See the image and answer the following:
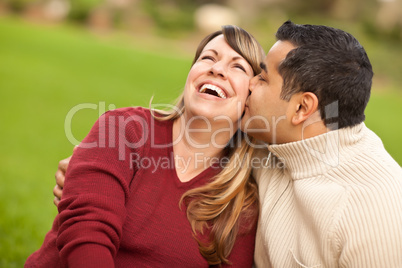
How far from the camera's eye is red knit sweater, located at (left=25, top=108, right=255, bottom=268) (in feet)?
5.64

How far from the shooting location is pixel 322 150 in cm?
193

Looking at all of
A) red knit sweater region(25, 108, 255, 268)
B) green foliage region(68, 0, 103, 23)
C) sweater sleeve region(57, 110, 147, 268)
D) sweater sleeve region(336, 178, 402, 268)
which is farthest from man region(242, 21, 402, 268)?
green foliage region(68, 0, 103, 23)

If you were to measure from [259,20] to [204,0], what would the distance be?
9.55 feet

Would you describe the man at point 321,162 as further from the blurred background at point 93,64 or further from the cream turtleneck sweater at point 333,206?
the blurred background at point 93,64

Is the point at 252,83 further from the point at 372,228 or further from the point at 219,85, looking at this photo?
the point at 372,228

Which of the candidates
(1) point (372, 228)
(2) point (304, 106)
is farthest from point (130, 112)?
(1) point (372, 228)

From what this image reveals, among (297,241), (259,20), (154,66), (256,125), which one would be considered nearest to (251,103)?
(256,125)

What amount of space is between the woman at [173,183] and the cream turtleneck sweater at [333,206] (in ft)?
0.64

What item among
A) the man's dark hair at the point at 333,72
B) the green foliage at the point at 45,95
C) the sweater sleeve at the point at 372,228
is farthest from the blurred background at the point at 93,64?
the sweater sleeve at the point at 372,228

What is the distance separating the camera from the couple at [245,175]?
172 centimetres

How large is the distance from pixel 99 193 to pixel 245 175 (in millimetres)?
770

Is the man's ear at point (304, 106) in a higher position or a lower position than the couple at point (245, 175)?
higher

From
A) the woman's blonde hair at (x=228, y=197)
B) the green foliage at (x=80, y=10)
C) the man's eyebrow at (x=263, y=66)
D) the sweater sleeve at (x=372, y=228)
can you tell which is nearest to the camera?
the sweater sleeve at (x=372, y=228)

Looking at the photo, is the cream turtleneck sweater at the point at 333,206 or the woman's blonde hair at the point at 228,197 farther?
the woman's blonde hair at the point at 228,197
